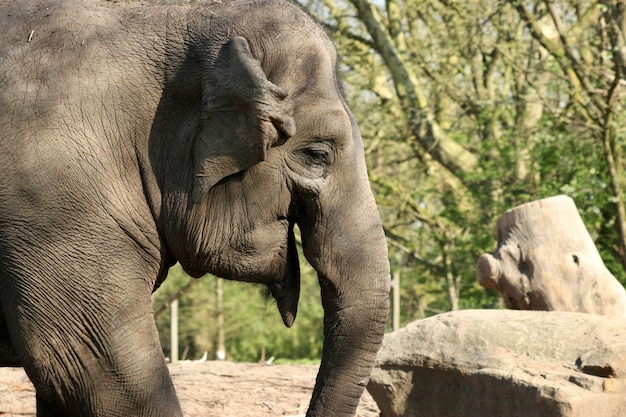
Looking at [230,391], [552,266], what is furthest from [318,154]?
[230,391]

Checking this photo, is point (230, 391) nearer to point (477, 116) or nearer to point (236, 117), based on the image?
point (236, 117)

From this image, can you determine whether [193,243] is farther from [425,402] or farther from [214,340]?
[214,340]

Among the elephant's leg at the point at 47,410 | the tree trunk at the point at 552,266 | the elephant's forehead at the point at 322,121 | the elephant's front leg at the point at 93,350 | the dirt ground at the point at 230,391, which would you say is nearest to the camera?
the elephant's front leg at the point at 93,350

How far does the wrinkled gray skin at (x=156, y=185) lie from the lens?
3363 mm

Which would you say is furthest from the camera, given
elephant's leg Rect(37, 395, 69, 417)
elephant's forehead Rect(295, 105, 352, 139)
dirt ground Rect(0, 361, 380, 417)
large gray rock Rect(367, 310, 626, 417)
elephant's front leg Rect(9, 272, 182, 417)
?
dirt ground Rect(0, 361, 380, 417)

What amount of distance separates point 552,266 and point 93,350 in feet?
16.7

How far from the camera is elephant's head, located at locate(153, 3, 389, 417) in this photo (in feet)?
11.8

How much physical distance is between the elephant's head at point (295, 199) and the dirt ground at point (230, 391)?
3.39m

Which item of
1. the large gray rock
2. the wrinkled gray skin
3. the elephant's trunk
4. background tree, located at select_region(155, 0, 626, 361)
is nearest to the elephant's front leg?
the wrinkled gray skin

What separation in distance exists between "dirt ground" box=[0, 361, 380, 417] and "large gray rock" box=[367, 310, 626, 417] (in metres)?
1.07

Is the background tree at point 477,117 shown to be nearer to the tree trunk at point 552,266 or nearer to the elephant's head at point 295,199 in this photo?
the tree trunk at point 552,266

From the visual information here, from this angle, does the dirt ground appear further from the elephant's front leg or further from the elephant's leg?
the elephant's front leg

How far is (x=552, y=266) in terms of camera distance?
25.6 feet

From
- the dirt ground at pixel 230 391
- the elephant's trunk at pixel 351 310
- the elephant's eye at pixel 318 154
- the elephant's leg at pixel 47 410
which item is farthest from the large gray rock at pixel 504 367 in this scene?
the elephant's leg at pixel 47 410
